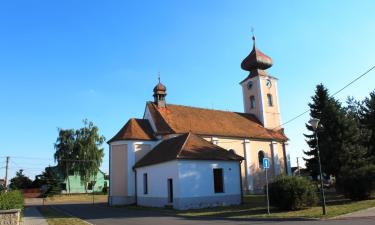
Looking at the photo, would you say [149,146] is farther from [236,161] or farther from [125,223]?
[125,223]

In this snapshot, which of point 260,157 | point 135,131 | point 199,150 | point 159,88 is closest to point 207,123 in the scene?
point 159,88

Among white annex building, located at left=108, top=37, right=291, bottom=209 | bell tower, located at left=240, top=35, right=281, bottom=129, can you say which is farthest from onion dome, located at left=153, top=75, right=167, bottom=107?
bell tower, located at left=240, top=35, right=281, bottom=129

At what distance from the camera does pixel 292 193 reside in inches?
766

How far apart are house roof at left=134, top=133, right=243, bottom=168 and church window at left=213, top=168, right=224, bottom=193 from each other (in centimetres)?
98

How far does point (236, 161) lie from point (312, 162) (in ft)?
34.2

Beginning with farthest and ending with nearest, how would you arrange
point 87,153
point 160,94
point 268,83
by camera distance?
point 87,153 < point 268,83 < point 160,94

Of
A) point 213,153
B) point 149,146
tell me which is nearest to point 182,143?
point 213,153

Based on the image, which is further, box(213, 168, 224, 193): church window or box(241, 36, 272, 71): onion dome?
box(241, 36, 272, 71): onion dome

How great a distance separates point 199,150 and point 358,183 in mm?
11009

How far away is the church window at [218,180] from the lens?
27.6m

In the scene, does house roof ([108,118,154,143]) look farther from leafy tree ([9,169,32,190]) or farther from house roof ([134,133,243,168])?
leafy tree ([9,169,32,190])

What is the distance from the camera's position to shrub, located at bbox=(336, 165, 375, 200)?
2134cm

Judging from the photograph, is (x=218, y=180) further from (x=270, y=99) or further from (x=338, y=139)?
(x=270, y=99)

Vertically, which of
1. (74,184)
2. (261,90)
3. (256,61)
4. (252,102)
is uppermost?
(256,61)
